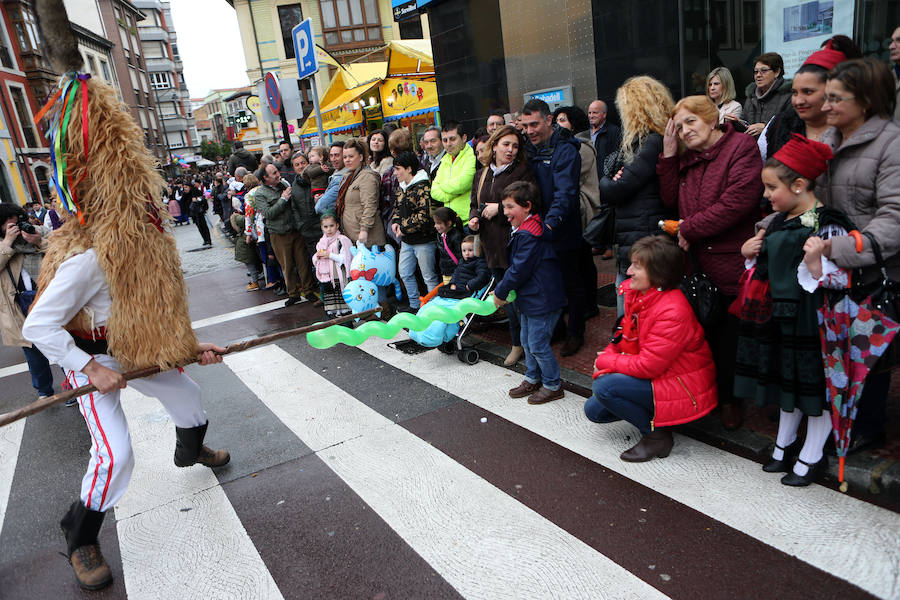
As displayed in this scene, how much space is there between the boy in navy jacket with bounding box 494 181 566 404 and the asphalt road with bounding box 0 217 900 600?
363 mm

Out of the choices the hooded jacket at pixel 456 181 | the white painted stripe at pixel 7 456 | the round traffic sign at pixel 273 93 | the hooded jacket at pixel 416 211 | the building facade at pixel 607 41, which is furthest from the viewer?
the round traffic sign at pixel 273 93

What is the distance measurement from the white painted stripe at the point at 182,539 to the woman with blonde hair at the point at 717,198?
299 cm

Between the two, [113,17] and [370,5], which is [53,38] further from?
[113,17]

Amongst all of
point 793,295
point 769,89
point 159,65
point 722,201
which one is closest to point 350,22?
point 769,89

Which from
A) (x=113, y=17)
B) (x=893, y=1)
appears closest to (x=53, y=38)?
(x=893, y=1)

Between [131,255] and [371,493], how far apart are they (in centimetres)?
193

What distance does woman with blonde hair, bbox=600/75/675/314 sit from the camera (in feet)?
13.9

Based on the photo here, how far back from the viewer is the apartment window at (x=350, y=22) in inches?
1422

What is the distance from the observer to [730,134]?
3777mm

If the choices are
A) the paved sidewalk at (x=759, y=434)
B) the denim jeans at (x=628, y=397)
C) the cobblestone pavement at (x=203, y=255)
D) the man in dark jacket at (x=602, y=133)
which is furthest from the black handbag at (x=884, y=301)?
the cobblestone pavement at (x=203, y=255)

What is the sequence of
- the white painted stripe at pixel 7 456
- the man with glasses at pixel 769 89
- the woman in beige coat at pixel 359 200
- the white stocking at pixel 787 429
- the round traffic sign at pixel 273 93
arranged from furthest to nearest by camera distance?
the round traffic sign at pixel 273 93 < the woman in beige coat at pixel 359 200 < the man with glasses at pixel 769 89 < the white painted stripe at pixel 7 456 < the white stocking at pixel 787 429

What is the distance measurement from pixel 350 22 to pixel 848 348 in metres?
37.9

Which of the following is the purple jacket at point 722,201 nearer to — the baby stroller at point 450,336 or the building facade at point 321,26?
the baby stroller at point 450,336

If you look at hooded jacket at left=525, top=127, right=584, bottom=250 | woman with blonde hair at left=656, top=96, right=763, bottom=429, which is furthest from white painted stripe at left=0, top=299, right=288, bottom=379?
woman with blonde hair at left=656, top=96, right=763, bottom=429
